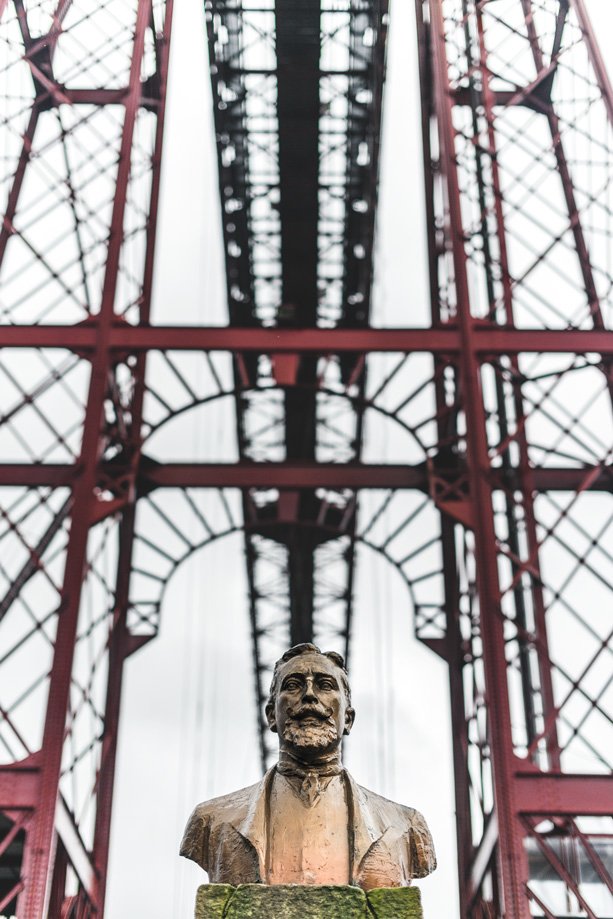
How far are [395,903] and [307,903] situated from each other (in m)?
0.35

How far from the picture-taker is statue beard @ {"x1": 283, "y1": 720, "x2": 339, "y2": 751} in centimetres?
563

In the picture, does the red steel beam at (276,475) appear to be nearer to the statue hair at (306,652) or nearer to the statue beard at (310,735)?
the statue hair at (306,652)

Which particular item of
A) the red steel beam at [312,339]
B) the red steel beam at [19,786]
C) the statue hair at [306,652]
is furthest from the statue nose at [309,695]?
the red steel beam at [312,339]

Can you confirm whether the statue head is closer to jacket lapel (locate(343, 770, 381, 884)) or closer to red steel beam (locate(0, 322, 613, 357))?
jacket lapel (locate(343, 770, 381, 884))

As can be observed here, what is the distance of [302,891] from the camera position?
→ 199 inches

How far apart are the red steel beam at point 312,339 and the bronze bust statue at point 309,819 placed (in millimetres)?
9127

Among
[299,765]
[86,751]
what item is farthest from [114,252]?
[299,765]

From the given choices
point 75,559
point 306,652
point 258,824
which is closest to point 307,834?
point 258,824

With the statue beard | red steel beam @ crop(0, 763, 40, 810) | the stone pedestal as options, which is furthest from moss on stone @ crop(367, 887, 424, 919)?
red steel beam @ crop(0, 763, 40, 810)

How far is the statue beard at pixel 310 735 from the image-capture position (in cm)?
563

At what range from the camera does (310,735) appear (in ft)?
18.5

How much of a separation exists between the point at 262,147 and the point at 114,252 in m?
8.52

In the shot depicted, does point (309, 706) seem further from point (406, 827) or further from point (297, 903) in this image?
point (297, 903)

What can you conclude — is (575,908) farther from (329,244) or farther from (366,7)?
(366,7)
